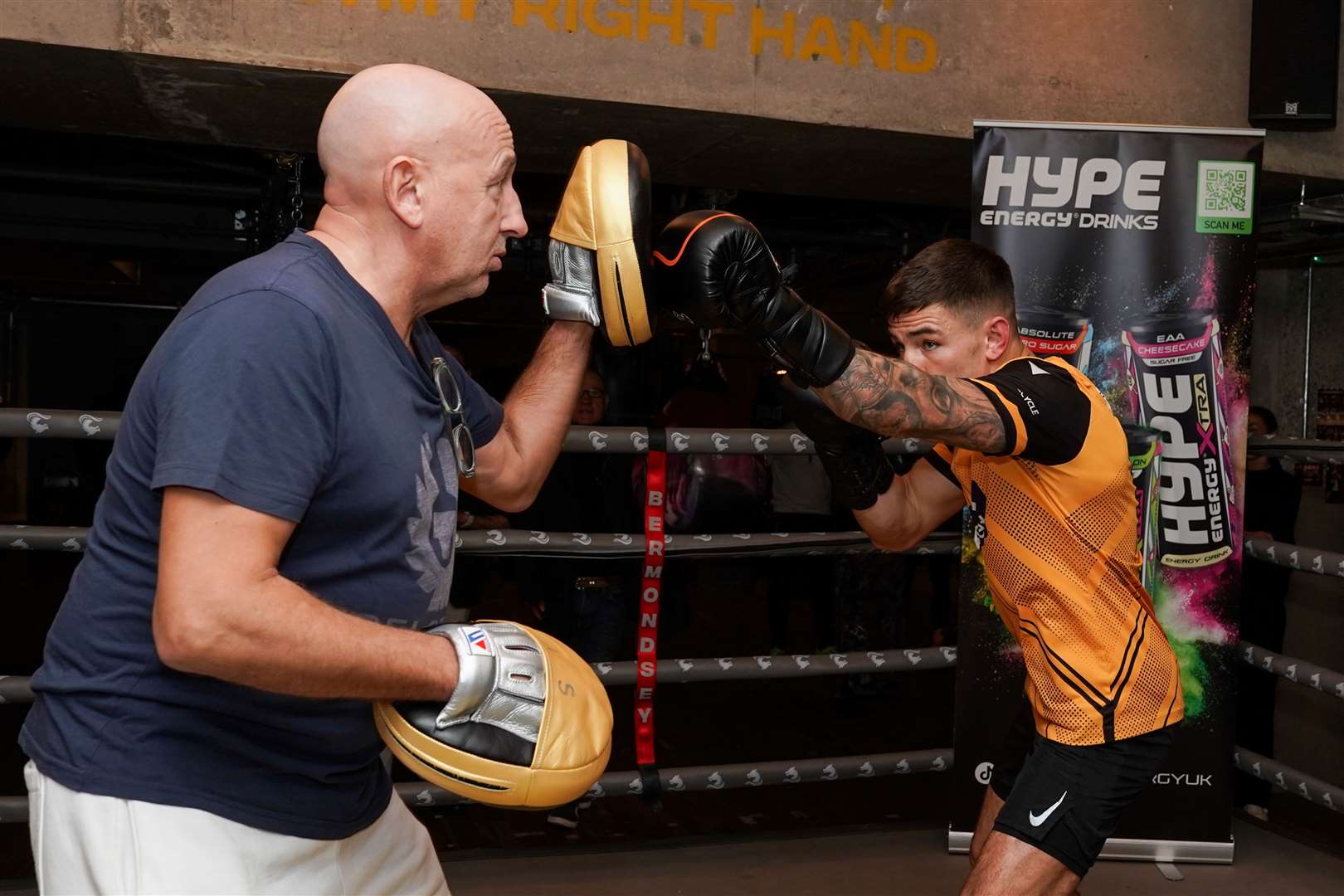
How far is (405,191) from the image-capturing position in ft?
5.00

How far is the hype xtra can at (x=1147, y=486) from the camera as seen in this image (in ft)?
11.2

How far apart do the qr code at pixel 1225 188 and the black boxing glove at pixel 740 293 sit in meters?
2.04

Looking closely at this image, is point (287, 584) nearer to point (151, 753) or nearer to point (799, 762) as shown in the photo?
point (151, 753)

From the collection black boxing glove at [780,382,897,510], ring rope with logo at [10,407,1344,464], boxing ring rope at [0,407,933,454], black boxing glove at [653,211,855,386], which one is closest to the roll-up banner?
ring rope with logo at [10,407,1344,464]

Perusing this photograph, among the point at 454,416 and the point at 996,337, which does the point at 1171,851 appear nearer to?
the point at 996,337

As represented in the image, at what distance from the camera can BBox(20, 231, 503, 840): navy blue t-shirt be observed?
1271mm

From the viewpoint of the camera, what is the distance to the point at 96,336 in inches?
514

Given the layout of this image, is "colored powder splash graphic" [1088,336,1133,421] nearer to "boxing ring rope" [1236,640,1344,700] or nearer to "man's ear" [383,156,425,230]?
"boxing ring rope" [1236,640,1344,700]

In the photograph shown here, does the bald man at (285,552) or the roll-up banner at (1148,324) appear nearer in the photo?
the bald man at (285,552)

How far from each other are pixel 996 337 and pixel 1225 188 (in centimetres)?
162

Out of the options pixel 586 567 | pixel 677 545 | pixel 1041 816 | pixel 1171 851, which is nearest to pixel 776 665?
pixel 677 545

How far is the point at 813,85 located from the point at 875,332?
710cm

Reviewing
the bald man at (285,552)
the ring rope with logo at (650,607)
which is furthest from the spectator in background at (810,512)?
the bald man at (285,552)

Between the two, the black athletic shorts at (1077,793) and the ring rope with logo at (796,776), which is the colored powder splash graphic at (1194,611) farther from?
the black athletic shorts at (1077,793)
